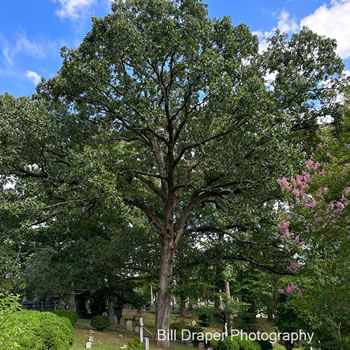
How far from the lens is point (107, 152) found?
1092cm

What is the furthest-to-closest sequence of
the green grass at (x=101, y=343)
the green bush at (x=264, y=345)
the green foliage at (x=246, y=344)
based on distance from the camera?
the green bush at (x=264, y=345) → the green foliage at (x=246, y=344) → the green grass at (x=101, y=343)

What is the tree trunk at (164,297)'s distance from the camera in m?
12.1

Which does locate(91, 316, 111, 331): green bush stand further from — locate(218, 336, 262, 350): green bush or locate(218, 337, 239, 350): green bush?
locate(218, 337, 239, 350): green bush

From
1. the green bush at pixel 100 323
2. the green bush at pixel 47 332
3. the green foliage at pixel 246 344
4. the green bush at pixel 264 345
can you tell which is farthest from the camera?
Result: the green bush at pixel 100 323

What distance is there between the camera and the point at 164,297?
41.0 ft

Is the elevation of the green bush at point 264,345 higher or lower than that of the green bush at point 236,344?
lower

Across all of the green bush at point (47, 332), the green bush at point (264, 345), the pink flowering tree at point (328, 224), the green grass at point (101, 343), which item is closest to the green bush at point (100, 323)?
the green grass at point (101, 343)

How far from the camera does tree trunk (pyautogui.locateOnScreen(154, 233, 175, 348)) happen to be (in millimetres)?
12141

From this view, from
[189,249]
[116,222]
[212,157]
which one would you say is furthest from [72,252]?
[212,157]

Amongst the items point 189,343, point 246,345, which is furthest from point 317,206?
point 189,343

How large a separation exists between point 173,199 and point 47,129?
5.54 meters

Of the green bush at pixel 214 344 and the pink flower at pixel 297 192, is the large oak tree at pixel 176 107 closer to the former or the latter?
the pink flower at pixel 297 192

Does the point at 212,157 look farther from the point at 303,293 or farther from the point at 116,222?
the point at 116,222

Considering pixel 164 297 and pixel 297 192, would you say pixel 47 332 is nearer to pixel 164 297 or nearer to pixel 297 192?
pixel 164 297
